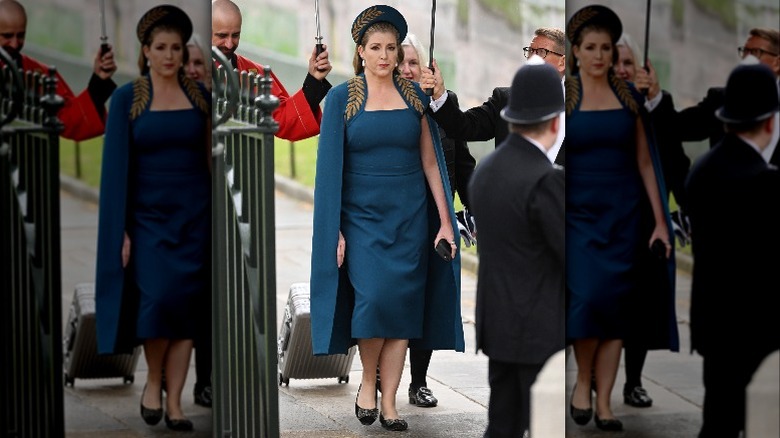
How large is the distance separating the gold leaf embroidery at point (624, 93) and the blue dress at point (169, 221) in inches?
35.0

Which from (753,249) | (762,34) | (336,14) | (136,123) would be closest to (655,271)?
(753,249)

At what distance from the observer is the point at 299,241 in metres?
5.33

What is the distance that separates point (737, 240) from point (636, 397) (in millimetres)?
427

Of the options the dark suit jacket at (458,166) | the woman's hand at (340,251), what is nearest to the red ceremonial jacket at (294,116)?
the woman's hand at (340,251)

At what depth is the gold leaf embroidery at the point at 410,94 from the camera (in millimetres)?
5031

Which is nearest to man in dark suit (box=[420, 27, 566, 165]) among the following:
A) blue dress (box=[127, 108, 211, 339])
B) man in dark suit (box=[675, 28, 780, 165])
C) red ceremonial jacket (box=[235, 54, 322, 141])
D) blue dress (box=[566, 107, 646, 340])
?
red ceremonial jacket (box=[235, 54, 322, 141])

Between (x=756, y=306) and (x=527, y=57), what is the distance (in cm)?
147

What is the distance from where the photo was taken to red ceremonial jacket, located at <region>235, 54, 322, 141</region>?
16.4ft

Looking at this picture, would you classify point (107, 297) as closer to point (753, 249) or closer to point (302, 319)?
point (753, 249)

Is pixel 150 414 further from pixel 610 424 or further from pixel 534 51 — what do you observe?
pixel 534 51

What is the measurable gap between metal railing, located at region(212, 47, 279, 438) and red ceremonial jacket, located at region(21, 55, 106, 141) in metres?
0.49

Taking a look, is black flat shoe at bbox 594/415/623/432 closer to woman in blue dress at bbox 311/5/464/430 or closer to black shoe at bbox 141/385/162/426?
black shoe at bbox 141/385/162/426

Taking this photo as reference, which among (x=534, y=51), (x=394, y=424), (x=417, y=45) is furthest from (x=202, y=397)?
(x=417, y=45)

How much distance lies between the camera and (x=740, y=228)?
11.3 feet
